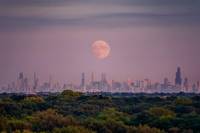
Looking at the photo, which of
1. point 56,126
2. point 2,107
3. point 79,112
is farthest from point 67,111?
point 56,126

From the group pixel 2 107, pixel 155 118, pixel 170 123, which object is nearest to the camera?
pixel 170 123

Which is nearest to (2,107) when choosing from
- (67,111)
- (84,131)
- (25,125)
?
(67,111)

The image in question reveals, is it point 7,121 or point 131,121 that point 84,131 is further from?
point 131,121

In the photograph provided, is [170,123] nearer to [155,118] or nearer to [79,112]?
[155,118]

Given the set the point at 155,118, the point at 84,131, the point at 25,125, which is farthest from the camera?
the point at 155,118

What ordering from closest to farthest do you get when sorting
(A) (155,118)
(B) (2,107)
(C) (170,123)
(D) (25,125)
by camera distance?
(D) (25,125), (C) (170,123), (A) (155,118), (B) (2,107)

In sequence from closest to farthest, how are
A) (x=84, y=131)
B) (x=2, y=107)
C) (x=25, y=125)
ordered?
(x=84, y=131), (x=25, y=125), (x=2, y=107)

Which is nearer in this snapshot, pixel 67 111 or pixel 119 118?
pixel 119 118

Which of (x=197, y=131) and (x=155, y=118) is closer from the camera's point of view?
(x=197, y=131)
